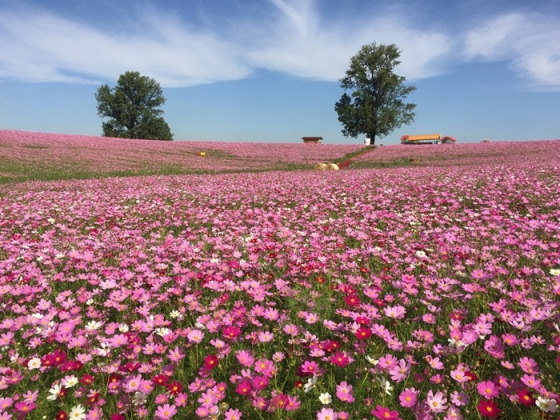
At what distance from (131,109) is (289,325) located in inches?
3249

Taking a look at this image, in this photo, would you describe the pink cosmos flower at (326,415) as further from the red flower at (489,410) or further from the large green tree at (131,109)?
the large green tree at (131,109)

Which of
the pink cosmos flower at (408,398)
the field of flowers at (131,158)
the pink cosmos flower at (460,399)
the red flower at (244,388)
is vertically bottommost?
the field of flowers at (131,158)

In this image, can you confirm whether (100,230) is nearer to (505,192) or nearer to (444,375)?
(444,375)

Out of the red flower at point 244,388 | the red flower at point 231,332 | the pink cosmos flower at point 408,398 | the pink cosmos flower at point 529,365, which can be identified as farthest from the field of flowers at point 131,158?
the pink cosmos flower at point 529,365

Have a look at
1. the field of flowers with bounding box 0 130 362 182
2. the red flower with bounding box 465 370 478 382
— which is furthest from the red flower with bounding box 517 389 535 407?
the field of flowers with bounding box 0 130 362 182

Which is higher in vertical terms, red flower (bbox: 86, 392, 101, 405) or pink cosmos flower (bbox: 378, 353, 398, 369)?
pink cosmos flower (bbox: 378, 353, 398, 369)

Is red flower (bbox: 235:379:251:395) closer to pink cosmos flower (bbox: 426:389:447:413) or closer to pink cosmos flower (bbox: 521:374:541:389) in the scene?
pink cosmos flower (bbox: 426:389:447:413)

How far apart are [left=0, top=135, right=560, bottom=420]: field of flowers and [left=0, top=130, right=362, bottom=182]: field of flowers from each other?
19315mm

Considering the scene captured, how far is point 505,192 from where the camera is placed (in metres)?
10.4

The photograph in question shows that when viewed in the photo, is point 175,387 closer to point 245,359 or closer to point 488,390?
point 245,359

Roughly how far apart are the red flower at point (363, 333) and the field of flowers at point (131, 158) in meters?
23.6

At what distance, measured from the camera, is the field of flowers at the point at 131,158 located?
79.9 feet

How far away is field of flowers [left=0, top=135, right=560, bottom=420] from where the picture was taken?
7.89ft

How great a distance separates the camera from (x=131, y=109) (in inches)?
2975
